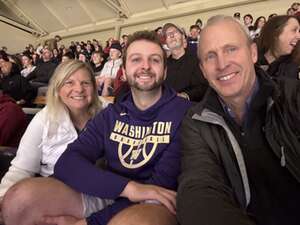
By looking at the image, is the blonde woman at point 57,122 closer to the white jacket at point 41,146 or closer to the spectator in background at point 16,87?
the white jacket at point 41,146

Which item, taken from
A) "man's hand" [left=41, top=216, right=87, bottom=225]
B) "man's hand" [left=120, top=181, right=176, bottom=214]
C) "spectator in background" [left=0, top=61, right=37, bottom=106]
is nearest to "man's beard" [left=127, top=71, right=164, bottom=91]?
"man's hand" [left=120, top=181, right=176, bottom=214]

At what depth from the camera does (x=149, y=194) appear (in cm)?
112

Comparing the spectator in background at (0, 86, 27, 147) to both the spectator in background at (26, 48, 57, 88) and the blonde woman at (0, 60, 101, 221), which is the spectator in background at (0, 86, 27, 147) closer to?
the blonde woman at (0, 60, 101, 221)

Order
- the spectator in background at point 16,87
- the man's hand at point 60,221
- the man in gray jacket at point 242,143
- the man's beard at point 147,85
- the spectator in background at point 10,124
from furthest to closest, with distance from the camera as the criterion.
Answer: the spectator in background at point 16,87 → the spectator in background at point 10,124 → the man's beard at point 147,85 → the man's hand at point 60,221 → the man in gray jacket at point 242,143

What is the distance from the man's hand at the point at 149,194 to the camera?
1.09m

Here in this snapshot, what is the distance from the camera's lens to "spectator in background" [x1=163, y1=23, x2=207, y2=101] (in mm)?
2521

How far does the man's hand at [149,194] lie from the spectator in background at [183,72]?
138 centimetres

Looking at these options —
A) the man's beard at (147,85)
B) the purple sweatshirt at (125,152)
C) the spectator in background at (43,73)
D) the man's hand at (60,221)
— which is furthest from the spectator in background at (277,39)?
the spectator in background at (43,73)

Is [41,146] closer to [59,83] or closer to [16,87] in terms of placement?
[59,83]

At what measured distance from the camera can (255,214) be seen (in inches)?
41.5

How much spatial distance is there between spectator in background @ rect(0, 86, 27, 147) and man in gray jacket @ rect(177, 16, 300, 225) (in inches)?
53.5

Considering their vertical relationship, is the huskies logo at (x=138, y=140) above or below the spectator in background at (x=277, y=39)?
below

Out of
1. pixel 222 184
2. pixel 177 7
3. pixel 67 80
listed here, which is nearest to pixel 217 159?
pixel 222 184

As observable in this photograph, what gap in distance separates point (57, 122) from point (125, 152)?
1.77 feet
